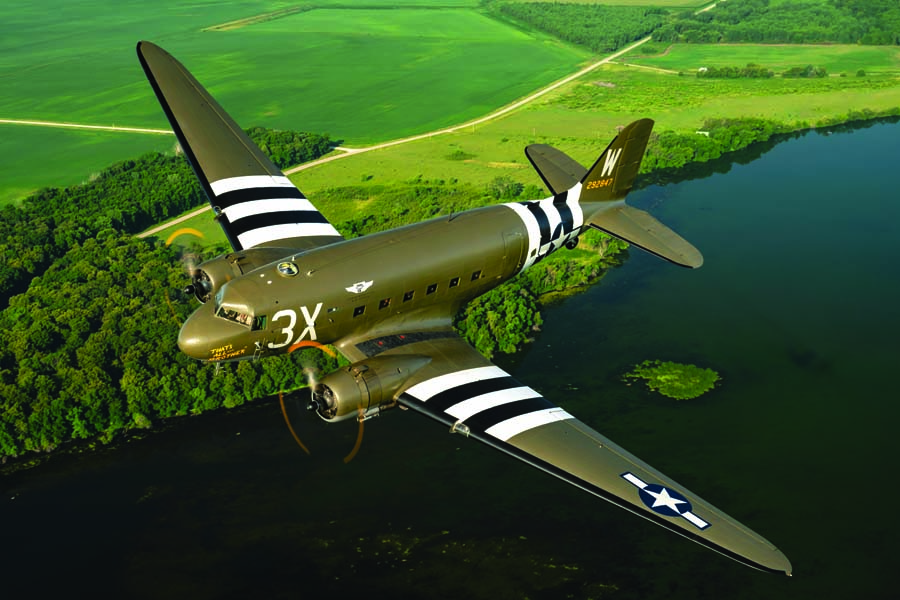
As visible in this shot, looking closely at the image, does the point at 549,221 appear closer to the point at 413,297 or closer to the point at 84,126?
the point at 413,297

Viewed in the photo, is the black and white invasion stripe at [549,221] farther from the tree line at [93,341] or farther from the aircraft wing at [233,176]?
the tree line at [93,341]

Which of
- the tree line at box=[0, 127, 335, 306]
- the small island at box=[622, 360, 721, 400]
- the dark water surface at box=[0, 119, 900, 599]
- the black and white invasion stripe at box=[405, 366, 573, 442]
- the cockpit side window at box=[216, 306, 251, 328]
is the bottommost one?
the dark water surface at box=[0, 119, 900, 599]

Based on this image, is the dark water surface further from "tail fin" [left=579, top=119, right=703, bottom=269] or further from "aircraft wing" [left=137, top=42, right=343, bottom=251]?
"aircraft wing" [left=137, top=42, right=343, bottom=251]

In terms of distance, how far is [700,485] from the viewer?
62.8m

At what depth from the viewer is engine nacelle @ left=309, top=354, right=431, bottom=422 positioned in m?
36.5

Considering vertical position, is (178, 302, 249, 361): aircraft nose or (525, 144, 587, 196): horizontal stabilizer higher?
(525, 144, 587, 196): horizontal stabilizer

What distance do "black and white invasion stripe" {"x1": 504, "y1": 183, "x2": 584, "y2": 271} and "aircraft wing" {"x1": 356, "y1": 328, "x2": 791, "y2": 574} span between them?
10296 millimetres

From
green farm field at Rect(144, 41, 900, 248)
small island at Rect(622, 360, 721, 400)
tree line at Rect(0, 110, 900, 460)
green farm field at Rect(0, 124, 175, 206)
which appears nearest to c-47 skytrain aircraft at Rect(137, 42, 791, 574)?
tree line at Rect(0, 110, 900, 460)

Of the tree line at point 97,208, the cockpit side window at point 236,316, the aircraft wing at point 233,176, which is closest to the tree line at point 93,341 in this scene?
the tree line at point 97,208

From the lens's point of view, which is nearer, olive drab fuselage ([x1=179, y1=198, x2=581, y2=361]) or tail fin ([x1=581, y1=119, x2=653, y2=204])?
olive drab fuselage ([x1=179, y1=198, x2=581, y2=361])

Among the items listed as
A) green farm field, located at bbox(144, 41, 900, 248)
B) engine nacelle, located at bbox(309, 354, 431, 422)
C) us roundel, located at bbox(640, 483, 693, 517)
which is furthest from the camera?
green farm field, located at bbox(144, 41, 900, 248)

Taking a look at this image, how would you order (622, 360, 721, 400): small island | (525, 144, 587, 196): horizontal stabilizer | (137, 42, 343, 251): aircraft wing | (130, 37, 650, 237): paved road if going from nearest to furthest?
1. (137, 42, 343, 251): aircraft wing
2. (525, 144, 587, 196): horizontal stabilizer
3. (622, 360, 721, 400): small island
4. (130, 37, 650, 237): paved road

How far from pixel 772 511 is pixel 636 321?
93.8 ft

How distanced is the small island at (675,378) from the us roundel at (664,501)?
40.2 meters
